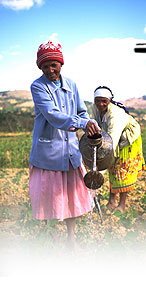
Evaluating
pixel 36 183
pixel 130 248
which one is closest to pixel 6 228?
pixel 36 183

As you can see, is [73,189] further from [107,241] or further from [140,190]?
[140,190]

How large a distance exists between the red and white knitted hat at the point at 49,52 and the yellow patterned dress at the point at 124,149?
1075mm

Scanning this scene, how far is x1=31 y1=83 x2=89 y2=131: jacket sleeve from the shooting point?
91.0 inches

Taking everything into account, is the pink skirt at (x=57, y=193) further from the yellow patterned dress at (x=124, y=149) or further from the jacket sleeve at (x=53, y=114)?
the yellow patterned dress at (x=124, y=149)

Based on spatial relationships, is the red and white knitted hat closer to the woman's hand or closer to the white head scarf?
the woman's hand

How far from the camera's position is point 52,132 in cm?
248

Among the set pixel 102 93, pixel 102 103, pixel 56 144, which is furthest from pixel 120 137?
pixel 56 144

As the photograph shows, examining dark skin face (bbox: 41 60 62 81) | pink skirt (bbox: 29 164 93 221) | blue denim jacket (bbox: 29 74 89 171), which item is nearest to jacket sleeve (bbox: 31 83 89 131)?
blue denim jacket (bbox: 29 74 89 171)

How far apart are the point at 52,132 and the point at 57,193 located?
0.49m

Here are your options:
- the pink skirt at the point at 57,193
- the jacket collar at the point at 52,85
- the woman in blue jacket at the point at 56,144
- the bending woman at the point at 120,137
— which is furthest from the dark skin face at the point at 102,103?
the pink skirt at the point at 57,193

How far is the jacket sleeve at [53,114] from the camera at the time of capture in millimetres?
2312

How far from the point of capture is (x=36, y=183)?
8.60ft

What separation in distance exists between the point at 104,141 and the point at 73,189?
47 cm

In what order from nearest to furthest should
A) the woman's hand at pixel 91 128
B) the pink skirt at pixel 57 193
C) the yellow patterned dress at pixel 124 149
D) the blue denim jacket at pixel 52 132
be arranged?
1. the woman's hand at pixel 91 128
2. the blue denim jacket at pixel 52 132
3. the pink skirt at pixel 57 193
4. the yellow patterned dress at pixel 124 149
